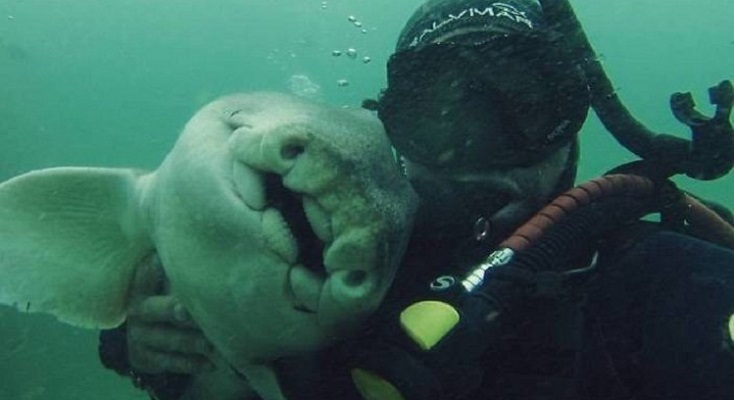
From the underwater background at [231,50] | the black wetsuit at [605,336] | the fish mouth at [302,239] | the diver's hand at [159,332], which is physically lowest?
the underwater background at [231,50]

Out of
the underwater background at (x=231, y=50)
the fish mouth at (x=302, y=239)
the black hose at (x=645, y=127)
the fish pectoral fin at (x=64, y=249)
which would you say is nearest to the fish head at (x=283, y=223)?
the fish mouth at (x=302, y=239)

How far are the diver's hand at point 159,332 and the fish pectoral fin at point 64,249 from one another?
72mm

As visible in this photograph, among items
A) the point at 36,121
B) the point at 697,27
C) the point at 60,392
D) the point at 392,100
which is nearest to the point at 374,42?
the point at 697,27

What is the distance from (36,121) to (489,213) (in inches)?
2132

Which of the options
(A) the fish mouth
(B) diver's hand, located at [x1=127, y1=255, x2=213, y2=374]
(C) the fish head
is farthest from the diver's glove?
(B) diver's hand, located at [x1=127, y1=255, x2=213, y2=374]

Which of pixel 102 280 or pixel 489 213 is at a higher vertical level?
pixel 489 213

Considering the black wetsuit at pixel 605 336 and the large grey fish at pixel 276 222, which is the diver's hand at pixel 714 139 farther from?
the large grey fish at pixel 276 222

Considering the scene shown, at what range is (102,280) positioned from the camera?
276 centimetres

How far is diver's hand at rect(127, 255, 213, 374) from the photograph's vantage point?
2.50 m

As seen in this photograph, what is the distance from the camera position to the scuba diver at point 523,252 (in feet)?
6.59

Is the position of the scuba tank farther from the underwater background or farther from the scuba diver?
the underwater background

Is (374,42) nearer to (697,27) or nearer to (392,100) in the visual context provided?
(697,27)

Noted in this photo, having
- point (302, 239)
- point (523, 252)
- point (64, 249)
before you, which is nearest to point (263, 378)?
point (302, 239)

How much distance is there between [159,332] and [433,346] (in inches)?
46.4
